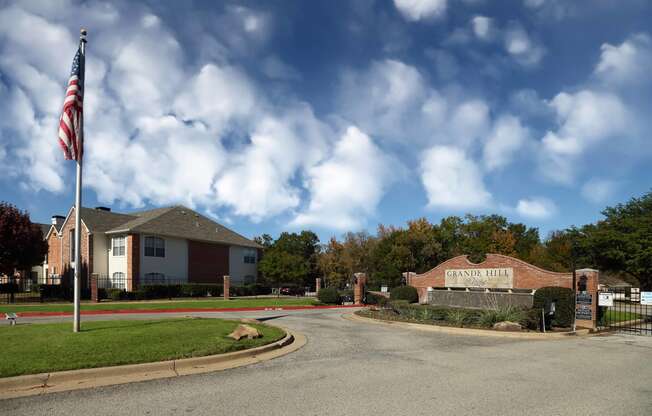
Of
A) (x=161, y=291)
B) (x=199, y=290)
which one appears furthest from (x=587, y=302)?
(x=199, y=290)

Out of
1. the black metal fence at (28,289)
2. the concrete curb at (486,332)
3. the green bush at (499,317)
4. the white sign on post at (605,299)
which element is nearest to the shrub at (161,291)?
the black metal fence at (28,289)

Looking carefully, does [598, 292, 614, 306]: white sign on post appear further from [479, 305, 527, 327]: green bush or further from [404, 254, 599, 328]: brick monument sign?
[479, 305, 527, 327]: green bush

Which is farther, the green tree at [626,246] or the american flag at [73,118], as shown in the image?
the green tree at [626,246]

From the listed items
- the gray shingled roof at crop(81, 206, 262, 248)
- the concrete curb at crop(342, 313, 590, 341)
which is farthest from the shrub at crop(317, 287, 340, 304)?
the gray shingled roof at crop(81, 206, 262, 248)

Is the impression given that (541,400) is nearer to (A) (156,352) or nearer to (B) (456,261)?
(A) (156,352)

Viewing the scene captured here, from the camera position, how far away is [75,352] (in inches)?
348

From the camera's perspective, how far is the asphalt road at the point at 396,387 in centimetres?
636

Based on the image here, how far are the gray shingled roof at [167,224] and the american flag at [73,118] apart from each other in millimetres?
30703

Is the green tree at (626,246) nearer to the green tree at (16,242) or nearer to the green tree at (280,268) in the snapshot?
the green tree at (280,268)

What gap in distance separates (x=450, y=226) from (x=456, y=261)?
43.7 metres

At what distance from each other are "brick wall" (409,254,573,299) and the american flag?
2159 cm

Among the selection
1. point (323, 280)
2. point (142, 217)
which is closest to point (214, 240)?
point (142, 217)

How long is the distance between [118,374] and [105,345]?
6.17 feet

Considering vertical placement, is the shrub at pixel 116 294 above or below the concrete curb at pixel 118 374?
below
